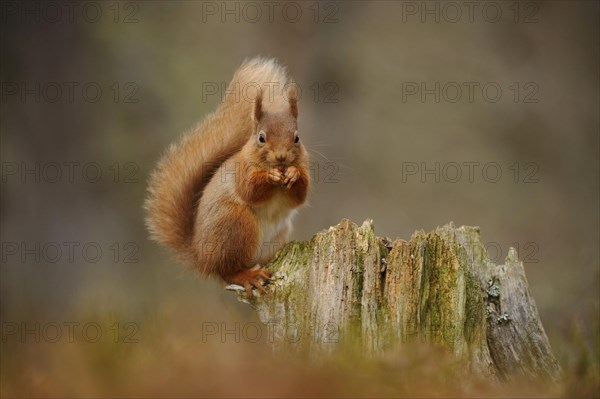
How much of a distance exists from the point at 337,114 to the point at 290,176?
330 cm

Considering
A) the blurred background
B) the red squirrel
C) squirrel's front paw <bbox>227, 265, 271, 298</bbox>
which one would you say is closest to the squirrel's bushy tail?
the red squirrel

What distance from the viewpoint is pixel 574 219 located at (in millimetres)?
5809

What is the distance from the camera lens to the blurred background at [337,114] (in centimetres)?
530

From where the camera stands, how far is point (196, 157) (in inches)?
113

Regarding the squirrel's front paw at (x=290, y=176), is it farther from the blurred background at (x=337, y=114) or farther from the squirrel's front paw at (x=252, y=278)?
the blurred background at (x=337, y=114)

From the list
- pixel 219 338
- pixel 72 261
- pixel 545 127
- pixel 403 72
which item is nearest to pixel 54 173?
pixel 72 261

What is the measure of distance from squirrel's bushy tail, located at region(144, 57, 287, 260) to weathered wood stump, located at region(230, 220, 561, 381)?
0.65 m

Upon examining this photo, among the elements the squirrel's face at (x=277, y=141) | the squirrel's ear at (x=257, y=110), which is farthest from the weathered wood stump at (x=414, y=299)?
the squirrel's ear at (x=257, y=110)

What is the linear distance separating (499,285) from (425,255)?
14.9 inches

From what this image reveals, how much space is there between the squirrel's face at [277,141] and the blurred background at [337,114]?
259cm

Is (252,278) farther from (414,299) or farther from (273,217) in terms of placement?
(414,299)

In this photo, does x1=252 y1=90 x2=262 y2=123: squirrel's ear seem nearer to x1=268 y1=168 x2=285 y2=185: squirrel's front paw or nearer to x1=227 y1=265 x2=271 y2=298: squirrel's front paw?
x1=268 y1=168 x2=285 y2=185: squirrel's front paw

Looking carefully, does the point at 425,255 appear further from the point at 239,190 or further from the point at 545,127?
the point at 545,127

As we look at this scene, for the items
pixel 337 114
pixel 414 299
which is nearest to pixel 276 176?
pixel 414 299
